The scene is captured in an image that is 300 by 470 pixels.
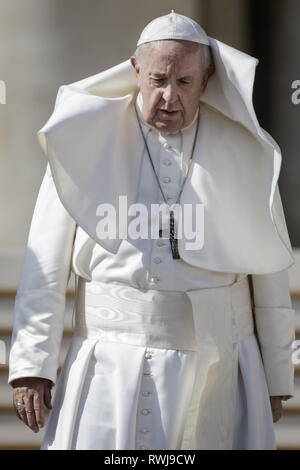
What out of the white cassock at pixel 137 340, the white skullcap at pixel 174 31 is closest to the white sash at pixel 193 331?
the white cassock at pixel 137 340

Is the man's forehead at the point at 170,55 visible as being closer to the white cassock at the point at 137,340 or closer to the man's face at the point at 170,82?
the man's face at the point at 170,82

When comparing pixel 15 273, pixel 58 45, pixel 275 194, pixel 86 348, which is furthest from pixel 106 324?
pixel 58 45

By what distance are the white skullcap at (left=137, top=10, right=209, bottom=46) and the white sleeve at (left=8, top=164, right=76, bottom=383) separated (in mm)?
556

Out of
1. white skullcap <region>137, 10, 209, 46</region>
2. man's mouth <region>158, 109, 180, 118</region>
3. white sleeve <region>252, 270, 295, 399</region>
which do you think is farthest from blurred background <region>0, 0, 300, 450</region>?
man's mouth <region>158, 109, 180, 118</region>

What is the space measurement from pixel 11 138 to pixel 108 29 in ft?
2.35

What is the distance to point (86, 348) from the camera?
3502 millimetres

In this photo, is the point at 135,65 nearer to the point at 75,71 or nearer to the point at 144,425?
the point at 144,425

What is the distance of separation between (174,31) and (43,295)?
0.90m

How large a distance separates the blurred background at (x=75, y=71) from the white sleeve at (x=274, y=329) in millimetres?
1615

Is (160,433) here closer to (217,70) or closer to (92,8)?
(217,70)

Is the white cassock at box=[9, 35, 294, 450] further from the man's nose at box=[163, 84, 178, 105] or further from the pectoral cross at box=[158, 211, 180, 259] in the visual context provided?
the man's nose at box=[163, 84, 178, 105]

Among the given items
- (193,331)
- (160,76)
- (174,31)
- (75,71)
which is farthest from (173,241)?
(75,71)

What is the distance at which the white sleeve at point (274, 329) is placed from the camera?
12.0ft

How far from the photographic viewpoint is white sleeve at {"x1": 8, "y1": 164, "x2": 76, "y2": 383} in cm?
347
